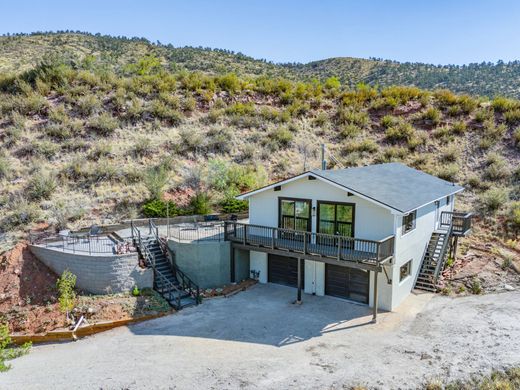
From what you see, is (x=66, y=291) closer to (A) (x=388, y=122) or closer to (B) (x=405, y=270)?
(B) (x=405, y=270)

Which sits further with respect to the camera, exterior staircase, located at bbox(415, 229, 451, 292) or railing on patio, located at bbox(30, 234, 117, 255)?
railing on patio, located at bbox(30, 234, 117, 255)

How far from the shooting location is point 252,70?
2389 inches

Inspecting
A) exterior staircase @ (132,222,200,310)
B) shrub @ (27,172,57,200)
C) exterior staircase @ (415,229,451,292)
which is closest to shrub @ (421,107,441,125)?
exterior staircase @ (415,229,451,292)

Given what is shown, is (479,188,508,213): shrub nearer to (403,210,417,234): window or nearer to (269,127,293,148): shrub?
(403,210,417,234): window

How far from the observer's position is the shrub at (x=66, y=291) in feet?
51.9

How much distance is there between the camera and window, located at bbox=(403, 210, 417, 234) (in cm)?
1651

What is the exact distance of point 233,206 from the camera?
84.0 feet

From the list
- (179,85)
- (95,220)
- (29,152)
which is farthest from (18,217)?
(179,85)

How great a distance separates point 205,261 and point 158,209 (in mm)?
7443

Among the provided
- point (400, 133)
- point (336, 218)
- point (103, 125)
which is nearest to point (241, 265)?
point (336, 218)

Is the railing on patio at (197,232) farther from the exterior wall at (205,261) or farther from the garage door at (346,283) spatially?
the garage door at (346,283)

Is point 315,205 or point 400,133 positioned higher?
point 400,133

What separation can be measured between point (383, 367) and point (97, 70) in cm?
4074

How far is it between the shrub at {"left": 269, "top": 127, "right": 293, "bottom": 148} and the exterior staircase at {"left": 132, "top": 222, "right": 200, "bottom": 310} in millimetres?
19351
